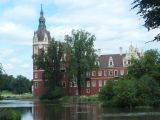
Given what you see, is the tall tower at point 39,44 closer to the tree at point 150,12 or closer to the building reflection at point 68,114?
the building reflection at point 68,114

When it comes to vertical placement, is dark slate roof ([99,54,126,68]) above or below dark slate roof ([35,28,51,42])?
below

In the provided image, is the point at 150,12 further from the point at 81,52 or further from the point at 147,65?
the point at 81,52

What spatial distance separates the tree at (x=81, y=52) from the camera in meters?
116

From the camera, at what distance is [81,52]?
11725cm

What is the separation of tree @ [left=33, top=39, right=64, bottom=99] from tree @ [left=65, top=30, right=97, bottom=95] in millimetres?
6510

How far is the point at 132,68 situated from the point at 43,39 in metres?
73.9

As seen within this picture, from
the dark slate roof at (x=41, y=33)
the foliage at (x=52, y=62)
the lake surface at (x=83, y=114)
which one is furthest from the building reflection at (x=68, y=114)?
the dark slate roof at (x=41, y=33)

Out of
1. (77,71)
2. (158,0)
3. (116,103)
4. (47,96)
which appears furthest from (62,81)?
(158,0)

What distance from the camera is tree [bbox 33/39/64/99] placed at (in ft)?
406

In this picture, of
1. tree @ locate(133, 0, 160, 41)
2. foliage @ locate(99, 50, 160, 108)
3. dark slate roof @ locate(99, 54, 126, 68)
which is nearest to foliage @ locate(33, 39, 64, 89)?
dark slate roof @ locate(99, 54, 126, 68)

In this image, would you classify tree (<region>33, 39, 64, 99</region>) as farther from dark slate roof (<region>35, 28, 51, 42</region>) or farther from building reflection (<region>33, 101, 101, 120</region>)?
building reflection (<region>33, 101, 101, 120</region>)

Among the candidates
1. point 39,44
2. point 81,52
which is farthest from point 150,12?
point 39,44

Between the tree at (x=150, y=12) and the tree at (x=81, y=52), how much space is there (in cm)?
9360

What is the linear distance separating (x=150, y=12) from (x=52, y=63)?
4132 inches
